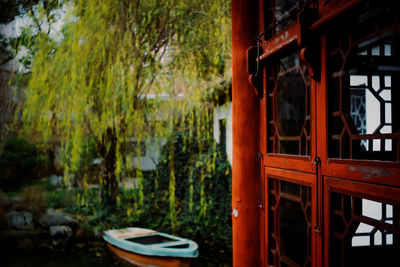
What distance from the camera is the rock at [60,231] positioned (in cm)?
462

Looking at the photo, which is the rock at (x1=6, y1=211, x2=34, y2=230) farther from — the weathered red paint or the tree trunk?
the weathered red paint

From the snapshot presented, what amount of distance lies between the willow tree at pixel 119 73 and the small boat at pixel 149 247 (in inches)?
20.8

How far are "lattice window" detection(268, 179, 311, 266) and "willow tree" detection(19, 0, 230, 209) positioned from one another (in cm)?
178

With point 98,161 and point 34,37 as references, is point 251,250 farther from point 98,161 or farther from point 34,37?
point 34,37

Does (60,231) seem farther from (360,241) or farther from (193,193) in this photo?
(360,241)

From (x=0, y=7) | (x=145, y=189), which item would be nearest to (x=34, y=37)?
(x=0, y=7)

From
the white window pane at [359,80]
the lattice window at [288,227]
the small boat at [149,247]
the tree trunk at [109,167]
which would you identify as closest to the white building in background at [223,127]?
the lattice window at [288,227]

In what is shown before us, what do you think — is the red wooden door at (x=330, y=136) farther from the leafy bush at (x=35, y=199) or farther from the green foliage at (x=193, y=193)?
the leafy bush at (x=35, y=199)

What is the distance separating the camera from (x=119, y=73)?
4457 millimetres

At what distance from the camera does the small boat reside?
4.11 metres

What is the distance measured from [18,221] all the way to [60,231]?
569 mm

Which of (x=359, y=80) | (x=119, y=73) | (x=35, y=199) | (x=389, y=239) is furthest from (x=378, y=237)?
(x=35, y=199)

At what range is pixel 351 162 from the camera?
3.92ft

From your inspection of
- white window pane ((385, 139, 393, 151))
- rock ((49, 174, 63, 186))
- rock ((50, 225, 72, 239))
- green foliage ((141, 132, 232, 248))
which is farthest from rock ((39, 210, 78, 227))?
white window pane ((385, 139, 393, 151))
